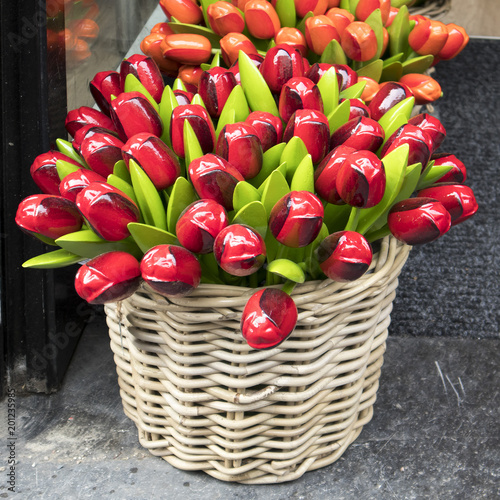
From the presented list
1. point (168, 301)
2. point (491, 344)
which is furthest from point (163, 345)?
point (491, 344)

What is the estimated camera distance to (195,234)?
0.63 meters

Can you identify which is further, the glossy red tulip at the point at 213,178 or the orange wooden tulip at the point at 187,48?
the orange wooden tulip at the point at 187,48

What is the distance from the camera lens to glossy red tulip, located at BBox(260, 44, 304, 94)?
0.83 metres

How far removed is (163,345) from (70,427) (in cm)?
30

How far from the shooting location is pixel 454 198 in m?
0.72

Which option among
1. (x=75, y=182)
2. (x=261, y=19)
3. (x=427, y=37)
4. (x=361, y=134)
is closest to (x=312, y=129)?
(x=361, y=134)

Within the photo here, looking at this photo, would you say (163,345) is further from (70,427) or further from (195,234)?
(70,427)

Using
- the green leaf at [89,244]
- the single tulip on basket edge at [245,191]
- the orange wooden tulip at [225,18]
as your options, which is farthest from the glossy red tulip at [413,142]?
the orange wooden tulip at [225,18]

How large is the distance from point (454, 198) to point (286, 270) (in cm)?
23

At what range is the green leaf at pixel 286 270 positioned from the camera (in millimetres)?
627

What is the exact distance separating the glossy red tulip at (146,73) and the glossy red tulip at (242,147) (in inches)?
7.8

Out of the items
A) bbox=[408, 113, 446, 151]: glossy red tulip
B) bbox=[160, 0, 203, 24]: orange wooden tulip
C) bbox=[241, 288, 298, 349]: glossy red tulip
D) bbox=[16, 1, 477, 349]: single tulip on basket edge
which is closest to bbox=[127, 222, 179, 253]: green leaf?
bbox=[16, 1, 477, 349]: single tulip on basket edge

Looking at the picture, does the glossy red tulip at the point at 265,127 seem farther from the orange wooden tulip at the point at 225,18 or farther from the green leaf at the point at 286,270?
the orange wooden tulip at the point at 225,18

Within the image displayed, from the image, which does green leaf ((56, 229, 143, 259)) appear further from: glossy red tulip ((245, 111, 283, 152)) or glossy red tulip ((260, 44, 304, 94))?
glossy red tulip ((260, 44, 304, 94))
